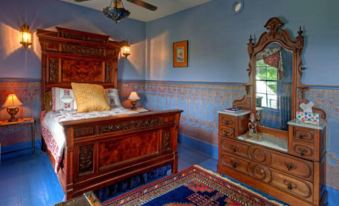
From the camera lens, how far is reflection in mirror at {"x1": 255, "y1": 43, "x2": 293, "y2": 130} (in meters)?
2.49

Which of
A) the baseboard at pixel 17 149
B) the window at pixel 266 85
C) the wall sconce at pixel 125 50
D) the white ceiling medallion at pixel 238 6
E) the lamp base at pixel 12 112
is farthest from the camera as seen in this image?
the wall sconce at pixel 125 50

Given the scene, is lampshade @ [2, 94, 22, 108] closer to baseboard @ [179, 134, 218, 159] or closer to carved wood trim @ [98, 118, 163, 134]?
carved wood trim @ [98, 118, 163, 134]

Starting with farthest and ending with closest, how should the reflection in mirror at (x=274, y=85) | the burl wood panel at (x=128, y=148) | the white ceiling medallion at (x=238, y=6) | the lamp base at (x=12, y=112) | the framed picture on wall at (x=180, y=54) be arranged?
the framed picture on wall at (x=180, y=54)
the lamp base at (x=12, y=112)
the white ceiling medallion at (x=238, y=6)
the reflection in mirror at (x=274, y=85)
the burl wood panel at (x=128, y=148)

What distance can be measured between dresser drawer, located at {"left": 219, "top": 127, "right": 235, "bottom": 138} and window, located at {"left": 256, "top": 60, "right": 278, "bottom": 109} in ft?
1.84

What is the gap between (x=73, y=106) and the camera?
342 centimetres

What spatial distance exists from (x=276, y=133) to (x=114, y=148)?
6.44ft

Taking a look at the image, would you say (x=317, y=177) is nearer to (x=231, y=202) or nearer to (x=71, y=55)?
(x=231, y=202)

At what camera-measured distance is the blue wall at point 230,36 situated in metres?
2.22

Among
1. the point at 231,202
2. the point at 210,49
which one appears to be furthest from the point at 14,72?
the point at 231,202

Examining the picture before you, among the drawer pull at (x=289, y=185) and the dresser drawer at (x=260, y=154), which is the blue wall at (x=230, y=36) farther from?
the drawer pull at (x=289, y=185)

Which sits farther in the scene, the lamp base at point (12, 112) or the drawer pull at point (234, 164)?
the lamp base at point (12, 112)

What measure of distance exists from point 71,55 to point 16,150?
5.88 ft

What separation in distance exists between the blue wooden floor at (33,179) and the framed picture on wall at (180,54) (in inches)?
66.0

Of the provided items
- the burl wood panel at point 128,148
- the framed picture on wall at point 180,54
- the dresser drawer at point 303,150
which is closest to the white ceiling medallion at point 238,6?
the framed picture on wall at point 180,54
